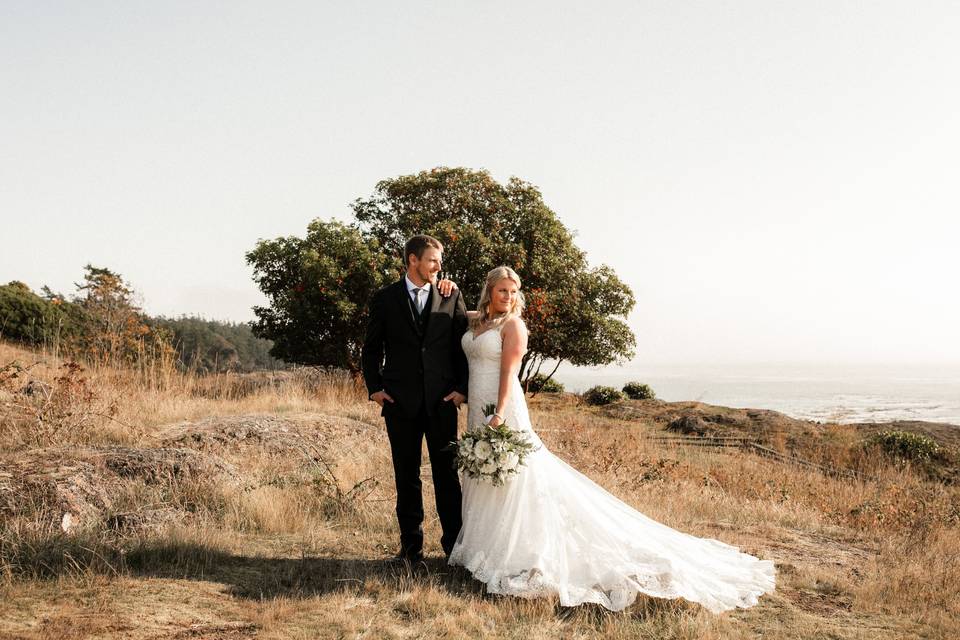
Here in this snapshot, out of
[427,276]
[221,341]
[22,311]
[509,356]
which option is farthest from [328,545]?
[221,341]

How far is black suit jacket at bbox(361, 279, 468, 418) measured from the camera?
4996 millimetres

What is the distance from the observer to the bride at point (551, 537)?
443 cm

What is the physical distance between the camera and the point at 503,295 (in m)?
4.92

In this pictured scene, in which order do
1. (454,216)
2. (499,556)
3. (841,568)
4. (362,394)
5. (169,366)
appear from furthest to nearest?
1. (454,216)
2. (362,394)
3. (169,366)
4. (841,568)
5. (499,556)

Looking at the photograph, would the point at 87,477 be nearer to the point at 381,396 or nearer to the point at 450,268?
the point at 381,396

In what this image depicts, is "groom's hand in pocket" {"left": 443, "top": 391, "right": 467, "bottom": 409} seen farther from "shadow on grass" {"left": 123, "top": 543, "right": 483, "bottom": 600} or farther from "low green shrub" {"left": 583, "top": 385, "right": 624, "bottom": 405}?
"low green shrub" {"left": 583, "top": 385, "right": 624, "bottom": 405}

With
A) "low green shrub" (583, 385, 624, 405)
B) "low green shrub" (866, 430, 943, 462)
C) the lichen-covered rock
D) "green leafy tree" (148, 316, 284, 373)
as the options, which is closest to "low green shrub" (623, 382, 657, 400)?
"low green shrub" (583, 385, 624, 405)

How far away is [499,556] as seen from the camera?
468 centimetres

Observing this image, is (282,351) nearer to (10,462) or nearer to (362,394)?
(362,394)

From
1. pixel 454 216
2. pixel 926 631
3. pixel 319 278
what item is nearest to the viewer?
pixel 926 631

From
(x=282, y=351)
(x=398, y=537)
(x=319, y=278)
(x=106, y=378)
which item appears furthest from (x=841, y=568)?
(x=282, y=351)

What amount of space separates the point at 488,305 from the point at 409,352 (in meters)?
0.69

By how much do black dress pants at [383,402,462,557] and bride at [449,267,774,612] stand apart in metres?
0.19

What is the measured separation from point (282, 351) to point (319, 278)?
10.7 ft
